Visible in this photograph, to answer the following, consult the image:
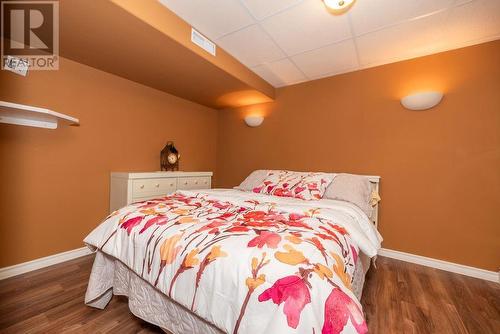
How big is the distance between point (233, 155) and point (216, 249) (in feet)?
9.03

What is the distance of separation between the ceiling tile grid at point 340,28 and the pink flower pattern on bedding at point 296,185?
1312 mm

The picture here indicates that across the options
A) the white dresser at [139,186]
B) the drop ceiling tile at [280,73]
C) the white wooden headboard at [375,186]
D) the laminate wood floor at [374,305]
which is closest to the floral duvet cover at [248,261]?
the laminate wood floor at [374,305]

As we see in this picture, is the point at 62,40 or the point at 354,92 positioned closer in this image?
the point at 62,40

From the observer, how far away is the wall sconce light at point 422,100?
2020 mm

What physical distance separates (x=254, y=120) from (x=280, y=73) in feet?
2.61

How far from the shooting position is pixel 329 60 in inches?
91.6

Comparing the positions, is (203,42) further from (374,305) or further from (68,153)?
(374,305)

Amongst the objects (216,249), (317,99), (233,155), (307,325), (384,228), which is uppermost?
(317,99)

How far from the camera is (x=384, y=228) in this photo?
234cm

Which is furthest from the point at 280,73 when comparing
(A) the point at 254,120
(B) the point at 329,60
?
(A) the point at 254,120

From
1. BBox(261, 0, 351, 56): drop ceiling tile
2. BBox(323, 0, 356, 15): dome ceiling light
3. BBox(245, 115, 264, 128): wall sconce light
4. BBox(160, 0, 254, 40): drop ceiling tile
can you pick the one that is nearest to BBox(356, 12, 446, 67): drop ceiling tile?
BBox(261, 0, 351, 56): drop ceiling tile

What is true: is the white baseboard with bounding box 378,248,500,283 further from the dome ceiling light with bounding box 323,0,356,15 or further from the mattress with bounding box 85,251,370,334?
the dome ceiling light with bounding box 323,0,356,15

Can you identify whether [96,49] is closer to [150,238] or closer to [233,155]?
[150,238]

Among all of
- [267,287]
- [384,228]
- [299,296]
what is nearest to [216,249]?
[267,287]
